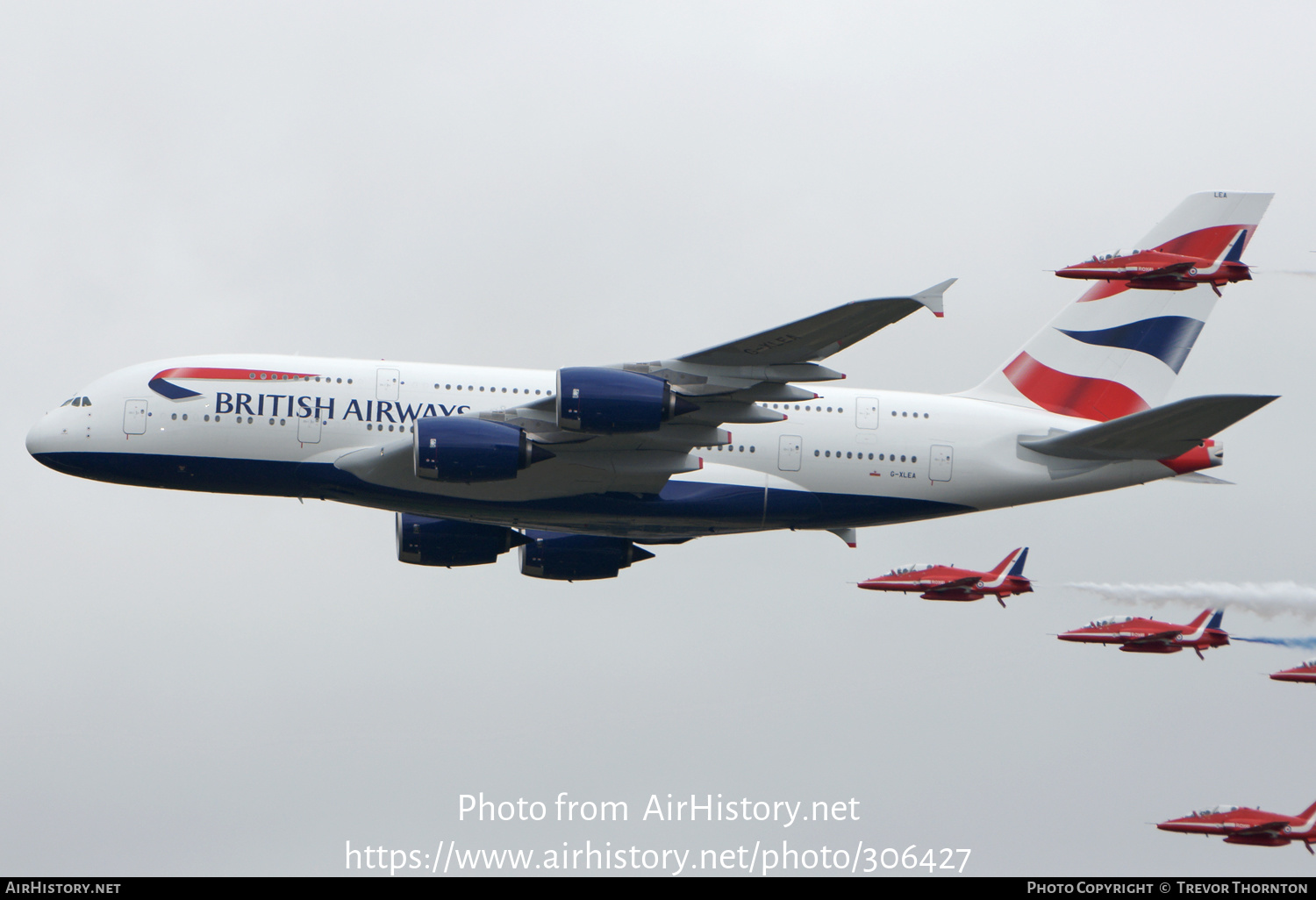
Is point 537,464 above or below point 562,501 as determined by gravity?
above

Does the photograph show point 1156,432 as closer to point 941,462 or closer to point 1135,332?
point 941,462

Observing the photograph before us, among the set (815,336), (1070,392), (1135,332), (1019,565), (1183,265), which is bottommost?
(1019,565)

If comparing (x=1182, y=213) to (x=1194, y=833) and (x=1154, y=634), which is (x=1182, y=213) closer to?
(x=1154, y=634)

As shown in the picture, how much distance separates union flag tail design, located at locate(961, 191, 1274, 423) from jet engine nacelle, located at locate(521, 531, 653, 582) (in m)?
10.7

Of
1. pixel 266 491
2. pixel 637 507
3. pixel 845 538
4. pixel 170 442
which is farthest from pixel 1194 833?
pixel 170 442

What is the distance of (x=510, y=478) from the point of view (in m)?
26.7

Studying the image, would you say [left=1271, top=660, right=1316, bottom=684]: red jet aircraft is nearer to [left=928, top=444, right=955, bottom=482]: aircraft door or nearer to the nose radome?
[left=928, top=444, right=955, bottom=482]: aircraft door

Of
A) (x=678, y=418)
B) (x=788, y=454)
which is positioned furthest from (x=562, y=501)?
(x=788, y=454)

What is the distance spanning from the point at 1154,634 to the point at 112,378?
2722 cm

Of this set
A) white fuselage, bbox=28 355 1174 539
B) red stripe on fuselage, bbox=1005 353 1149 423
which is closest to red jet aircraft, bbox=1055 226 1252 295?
red stripe on fuselage, bbox=1005 353 1149 423

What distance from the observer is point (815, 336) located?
79.6 feet

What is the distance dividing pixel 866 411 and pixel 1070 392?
611cm

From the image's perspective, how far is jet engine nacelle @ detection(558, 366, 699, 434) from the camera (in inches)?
1002

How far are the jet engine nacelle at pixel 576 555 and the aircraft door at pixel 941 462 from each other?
338 inches
